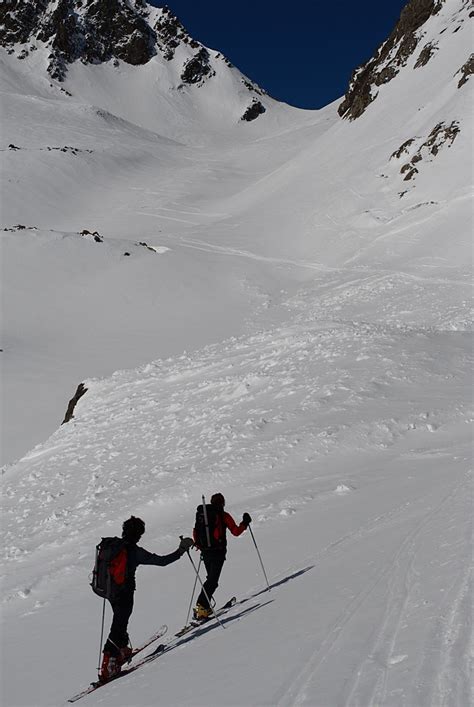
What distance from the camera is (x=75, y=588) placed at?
27.8 feet

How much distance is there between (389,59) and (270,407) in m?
76.5

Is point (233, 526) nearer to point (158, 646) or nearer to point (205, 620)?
point (205, 620)

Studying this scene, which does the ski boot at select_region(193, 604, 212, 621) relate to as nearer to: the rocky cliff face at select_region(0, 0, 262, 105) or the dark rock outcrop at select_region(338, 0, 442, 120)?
the dark rock outcrop at select_region(338, 0, 442, 120)

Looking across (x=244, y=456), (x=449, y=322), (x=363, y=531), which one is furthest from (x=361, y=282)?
(x=363, y=531)

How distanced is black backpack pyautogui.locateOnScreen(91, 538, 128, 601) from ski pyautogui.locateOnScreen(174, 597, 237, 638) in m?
0.93

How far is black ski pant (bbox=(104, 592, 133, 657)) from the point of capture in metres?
5.82

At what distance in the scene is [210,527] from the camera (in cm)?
657

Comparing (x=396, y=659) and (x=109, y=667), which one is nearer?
(x=396, y=659)

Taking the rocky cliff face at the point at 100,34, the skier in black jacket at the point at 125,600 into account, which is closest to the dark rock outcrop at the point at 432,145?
the skier in black jacket at the point at 125,600

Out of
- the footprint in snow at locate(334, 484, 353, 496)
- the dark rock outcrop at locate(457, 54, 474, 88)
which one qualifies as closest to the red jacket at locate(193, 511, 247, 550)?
the footprint in snow at locate(334, 484, 353, 496)

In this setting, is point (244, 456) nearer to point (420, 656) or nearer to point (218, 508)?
point (218, 508)

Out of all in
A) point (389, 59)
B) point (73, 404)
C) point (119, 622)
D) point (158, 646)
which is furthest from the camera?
point (389, 59)

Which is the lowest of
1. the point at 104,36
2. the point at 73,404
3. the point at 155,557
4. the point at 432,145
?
the point at 155,557

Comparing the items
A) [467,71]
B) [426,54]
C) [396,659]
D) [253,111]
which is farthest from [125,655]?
[253,111]
